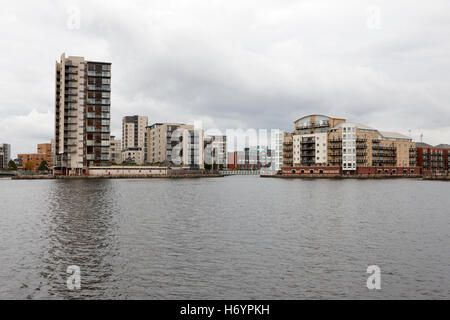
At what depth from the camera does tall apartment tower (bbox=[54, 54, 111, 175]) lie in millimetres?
176500

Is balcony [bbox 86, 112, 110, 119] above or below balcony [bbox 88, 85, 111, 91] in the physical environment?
below

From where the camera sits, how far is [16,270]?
22.0 m

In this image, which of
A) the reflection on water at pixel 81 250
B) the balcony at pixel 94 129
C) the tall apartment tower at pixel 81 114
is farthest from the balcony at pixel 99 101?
Answer: the reflection on water at pixel 81 250

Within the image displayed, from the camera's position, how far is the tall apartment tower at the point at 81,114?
17650 cm

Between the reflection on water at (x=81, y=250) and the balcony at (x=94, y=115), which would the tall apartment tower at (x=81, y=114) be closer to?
the balcony at (x=94, y=115)

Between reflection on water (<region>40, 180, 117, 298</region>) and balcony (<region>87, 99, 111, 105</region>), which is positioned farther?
balcony (<region>87, 99, 111, 105</region>)

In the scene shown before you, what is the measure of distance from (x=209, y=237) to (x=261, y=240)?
466 cm

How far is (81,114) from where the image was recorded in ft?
581

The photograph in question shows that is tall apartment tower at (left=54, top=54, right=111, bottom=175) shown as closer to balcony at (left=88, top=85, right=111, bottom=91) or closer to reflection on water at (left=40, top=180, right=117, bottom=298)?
balcony at (left=88, top=85, right=111, bottom=91)

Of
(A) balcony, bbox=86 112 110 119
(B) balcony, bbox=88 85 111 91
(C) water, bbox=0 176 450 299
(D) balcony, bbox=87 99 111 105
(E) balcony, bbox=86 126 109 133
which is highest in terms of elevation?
(B) balcony, bbox=88 85 111 91

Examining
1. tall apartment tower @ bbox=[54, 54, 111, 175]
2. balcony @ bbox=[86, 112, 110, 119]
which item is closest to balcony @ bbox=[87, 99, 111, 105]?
tall apartment tower @ bbox=[54, 54, 111, 175]

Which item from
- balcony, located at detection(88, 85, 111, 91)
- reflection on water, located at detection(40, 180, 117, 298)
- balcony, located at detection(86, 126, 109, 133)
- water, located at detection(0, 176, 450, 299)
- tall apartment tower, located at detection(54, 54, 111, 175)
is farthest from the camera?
balcony, located at detection(88, 85, 111, 91)
